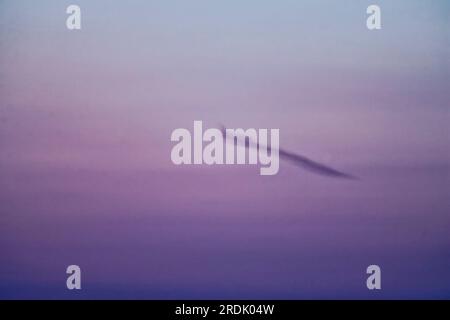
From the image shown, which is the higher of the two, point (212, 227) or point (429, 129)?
point (429, 129)

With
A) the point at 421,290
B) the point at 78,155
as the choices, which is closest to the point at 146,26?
the point at 78,155

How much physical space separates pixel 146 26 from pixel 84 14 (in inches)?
11.6

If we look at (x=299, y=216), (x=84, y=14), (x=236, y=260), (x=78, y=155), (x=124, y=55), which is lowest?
(x=236, y=260)

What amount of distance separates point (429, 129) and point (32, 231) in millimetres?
1882

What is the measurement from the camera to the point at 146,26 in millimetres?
2543

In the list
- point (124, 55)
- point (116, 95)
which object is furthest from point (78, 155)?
point (124, 55)

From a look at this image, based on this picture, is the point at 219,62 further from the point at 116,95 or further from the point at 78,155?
the point at 78,155

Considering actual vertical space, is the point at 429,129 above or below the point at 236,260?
above

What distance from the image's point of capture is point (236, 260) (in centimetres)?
255

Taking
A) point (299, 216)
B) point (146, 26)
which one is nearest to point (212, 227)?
point (299, 216)
